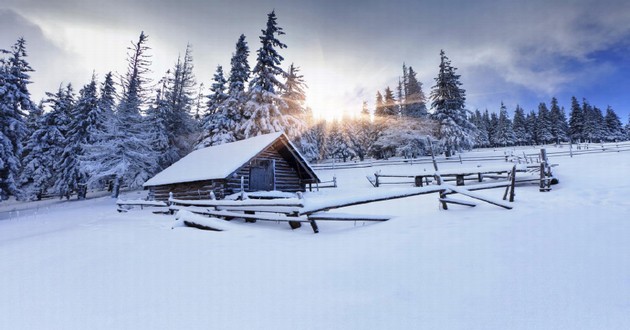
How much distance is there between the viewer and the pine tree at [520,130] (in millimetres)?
72431

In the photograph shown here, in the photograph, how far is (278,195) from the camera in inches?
670

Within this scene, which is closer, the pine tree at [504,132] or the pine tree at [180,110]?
the pine tree at [180,110]

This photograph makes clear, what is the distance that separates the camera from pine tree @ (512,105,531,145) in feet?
238

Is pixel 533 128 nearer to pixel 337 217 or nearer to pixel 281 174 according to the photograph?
pixel 281 174

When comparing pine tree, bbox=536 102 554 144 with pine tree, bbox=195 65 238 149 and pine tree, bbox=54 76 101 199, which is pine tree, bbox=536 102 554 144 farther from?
pine tree, bbox=54 76 101 199

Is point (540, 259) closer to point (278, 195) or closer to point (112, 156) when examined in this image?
point (278, 195)

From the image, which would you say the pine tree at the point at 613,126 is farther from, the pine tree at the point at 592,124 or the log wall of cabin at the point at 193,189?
the log wall of cabin at the point at 193,189

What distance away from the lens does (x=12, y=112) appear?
2409cm

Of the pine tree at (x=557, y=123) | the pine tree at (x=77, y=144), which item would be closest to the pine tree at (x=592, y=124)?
the pine tree at (x=557, y=123)

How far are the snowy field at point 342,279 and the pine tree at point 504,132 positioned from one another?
78010mm

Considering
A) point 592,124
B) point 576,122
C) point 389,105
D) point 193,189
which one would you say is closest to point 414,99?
point 389,105

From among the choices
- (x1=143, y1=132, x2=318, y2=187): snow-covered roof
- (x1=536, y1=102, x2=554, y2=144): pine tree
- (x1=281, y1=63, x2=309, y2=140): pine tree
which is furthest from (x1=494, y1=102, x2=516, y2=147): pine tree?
(x1=143, y1=132, x2=318, y2=187): snow-covered roof

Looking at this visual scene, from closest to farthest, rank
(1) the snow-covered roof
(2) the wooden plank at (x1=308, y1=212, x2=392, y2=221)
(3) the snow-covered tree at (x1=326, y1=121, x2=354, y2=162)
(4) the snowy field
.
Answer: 1. (4) the snowy field
2. (2) the wooden plank at (x1=308, y1=212, x2=392, y2=221)
3. (1) the snow-covered roof
4. (3) the snow-covered tree at (x1=326, y1=121, x2=354, y2=162)

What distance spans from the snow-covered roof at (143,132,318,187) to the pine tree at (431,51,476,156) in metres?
26.5
